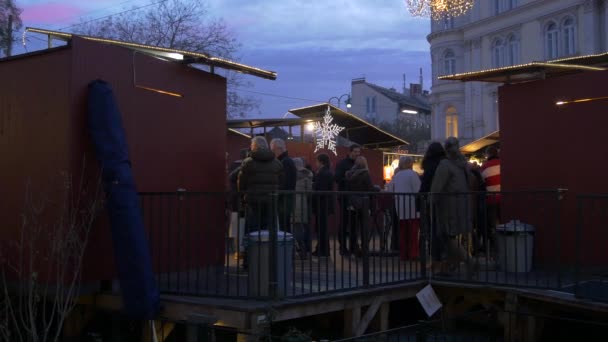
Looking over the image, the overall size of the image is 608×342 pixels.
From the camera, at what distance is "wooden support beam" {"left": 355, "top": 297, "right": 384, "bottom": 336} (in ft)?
24.2

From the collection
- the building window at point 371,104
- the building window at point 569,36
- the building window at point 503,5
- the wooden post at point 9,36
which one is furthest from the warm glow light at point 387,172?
the building window at point 371,104

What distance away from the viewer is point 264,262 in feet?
20.9

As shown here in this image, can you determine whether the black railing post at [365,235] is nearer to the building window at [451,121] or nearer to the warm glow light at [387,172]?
the warm glow light at [387,172]

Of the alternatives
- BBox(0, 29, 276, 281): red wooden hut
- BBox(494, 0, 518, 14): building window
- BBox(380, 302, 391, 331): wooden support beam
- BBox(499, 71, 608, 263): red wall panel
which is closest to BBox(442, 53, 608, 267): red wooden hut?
BBox(499, 71, 608, 263): red wall panel

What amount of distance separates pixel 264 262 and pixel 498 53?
34231 mm

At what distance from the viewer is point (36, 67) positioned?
7.30m

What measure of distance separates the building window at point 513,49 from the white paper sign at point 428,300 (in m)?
30.7

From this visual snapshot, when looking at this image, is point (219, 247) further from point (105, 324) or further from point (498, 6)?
point (498, 6)

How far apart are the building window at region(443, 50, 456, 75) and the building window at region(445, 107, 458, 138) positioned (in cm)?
230

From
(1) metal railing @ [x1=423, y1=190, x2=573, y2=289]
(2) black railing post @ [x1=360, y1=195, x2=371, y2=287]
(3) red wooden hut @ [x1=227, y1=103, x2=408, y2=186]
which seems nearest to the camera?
(2) black railing post @ [x1=360, y1=195, x2=371, y2=287]

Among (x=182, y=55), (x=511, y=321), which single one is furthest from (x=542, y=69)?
(x=182, y=55)

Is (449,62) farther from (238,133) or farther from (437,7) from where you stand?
(437,7)

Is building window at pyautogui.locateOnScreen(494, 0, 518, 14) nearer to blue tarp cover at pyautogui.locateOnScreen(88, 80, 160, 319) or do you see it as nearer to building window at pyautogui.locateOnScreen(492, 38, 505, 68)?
building window at pyautogui.locateOnScreen(492, 38, 505, 68)

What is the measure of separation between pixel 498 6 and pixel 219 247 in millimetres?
33164
